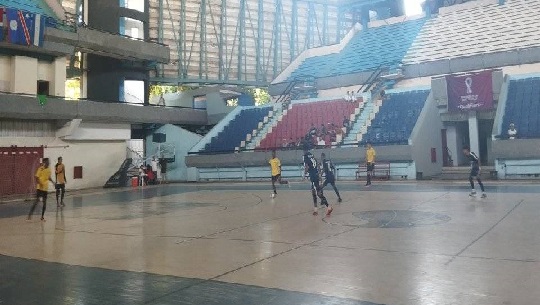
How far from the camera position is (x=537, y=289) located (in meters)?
4.86

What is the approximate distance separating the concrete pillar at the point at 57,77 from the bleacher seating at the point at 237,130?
32.2 ft

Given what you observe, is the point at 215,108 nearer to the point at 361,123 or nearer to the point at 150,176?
the point at 150,176

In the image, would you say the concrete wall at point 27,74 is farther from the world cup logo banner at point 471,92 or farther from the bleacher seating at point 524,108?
the bleacher seating at point 524,108

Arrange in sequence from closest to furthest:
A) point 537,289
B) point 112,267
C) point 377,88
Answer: point 537,289, point 112,267, point 377,88

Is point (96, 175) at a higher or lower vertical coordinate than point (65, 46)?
lower

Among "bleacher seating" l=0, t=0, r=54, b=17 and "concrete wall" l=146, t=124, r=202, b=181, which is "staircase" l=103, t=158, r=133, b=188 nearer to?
"concrete wall" l=146, t=124, r=202, b=181

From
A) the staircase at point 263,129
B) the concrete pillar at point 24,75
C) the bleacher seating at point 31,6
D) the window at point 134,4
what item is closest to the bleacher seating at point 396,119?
the staircase at point 263,129

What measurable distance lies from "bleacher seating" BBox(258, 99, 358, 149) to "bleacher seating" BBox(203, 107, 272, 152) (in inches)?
84.7

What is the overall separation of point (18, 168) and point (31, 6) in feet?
33.2

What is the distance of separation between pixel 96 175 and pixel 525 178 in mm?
24144

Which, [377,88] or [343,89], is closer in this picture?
[377,88]

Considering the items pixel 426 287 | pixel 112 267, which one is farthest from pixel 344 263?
pixel 112 267

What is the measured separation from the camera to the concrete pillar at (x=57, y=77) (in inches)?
1018

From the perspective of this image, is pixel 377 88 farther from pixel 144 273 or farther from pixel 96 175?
pixel 144 273
